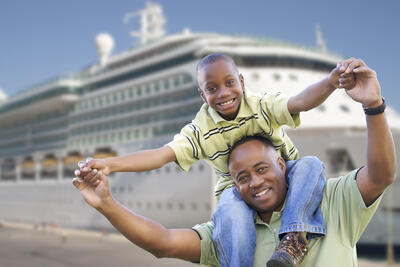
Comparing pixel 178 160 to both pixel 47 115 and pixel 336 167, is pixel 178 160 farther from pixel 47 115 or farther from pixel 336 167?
pixel 47 115

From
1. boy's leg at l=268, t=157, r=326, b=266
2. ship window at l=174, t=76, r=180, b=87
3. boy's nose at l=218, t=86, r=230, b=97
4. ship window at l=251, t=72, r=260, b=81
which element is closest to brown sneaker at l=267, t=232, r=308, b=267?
boy's leg at l=268, t=157, r=326, b=266

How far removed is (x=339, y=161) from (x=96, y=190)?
12.6 metres

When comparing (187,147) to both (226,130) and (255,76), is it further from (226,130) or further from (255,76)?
(255,76)

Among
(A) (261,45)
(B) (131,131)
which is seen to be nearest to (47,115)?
(B) (131,131)

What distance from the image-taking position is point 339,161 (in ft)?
43.8

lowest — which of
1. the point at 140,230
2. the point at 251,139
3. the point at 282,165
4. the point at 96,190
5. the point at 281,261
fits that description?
the point at 281,261

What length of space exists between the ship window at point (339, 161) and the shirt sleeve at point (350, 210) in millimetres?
11814

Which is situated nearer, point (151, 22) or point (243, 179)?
point (243, 179)

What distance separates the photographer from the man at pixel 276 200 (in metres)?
1.49

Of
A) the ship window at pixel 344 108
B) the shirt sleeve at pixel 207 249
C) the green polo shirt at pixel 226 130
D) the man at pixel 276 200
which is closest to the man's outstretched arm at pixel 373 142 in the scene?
the man at pixel 276 200

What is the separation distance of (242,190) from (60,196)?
2392cm

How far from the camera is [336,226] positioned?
1.65m

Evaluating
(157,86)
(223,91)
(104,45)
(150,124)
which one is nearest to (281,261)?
(223,91)

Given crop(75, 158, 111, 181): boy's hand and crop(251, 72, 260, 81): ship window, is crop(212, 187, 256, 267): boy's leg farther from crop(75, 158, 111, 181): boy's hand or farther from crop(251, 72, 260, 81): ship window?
crop(251, 72, 260, 81): ship window
